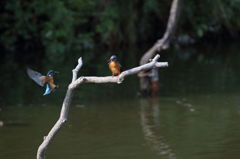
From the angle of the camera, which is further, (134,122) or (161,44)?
(161,44)

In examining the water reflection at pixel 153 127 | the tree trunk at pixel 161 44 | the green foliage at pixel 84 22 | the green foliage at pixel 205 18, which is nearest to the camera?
the water reflection at pixel 153 127

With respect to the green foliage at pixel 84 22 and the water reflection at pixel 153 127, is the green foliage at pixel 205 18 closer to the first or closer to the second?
the green foliage at pixel 84 22

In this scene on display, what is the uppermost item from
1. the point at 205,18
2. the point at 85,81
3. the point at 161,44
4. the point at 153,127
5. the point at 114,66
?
the point at 205,18

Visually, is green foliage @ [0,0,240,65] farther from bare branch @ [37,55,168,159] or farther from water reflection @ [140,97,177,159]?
bare branch @ [37,55,168,159]

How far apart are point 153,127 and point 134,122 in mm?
525

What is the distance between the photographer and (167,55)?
21.7m

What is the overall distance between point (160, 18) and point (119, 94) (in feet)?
36.1

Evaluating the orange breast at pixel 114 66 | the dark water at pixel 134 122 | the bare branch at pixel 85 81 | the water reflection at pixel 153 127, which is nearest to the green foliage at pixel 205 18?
the dark water at pixel 134 122

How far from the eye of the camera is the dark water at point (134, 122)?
30.8ft

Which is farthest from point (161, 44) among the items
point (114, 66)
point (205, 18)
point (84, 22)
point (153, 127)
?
point (205, 18)

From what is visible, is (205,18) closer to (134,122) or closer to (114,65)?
(134,122)

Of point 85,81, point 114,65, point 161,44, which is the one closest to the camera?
point 85,81

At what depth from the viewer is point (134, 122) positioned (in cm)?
1121

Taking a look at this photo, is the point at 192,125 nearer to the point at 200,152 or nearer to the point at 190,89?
the point at 200,152
